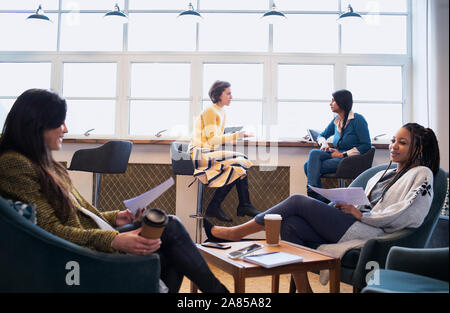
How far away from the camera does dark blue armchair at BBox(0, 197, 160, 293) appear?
1.13 meters

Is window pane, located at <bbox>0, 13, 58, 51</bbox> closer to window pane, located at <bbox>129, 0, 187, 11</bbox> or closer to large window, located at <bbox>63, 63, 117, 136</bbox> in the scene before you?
large window, located at <bbox>63, 63, 117, 136</bbox>

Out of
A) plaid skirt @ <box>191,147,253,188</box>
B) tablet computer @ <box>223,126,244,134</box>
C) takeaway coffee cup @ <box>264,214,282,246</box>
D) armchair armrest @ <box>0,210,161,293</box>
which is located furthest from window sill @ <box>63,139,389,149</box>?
armchair armrest @ <box>0,210,161,293</box>

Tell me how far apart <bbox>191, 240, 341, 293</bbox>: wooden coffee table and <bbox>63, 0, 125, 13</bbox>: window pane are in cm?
400

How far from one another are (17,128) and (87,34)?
3919mm

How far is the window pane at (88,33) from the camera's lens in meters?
4.80

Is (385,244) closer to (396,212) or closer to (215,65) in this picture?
(396,212)

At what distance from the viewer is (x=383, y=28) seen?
15.6ft

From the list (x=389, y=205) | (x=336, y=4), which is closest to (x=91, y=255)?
(x=389, y=205)

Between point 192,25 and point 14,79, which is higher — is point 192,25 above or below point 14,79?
above

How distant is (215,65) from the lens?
4.71 metres

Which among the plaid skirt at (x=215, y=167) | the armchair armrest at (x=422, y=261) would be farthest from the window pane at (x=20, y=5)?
the armchair armrest at (x=422, y=261)

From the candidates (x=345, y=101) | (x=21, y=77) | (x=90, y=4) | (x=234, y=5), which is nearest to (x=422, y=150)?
(x=345, y=101)
